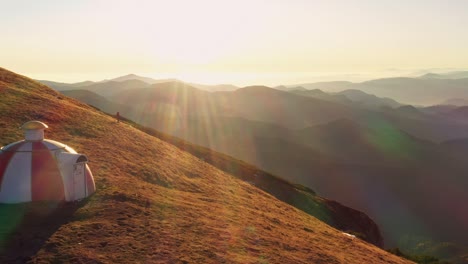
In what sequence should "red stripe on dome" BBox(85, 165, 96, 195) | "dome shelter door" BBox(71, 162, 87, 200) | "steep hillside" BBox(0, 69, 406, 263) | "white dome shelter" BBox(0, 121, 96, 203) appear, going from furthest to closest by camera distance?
"red stripe on dome" BBox(85, 165, 96, 195), "dome shelter door" BBox(71, 162, 87, 200), "white dome shelter" BBox(0, 121, 96, 203), "steep hillside" BBox(0, 69, 406, 263)

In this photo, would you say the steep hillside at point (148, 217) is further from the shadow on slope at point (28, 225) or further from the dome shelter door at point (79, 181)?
the dome shelter door at point (79, 181)

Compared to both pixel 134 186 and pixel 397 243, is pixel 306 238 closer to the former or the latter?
pixel 134 186

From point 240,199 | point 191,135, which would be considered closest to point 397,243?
point 240,199

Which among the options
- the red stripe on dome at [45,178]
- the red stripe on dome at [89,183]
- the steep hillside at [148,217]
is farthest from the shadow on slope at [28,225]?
the red stripe on dome at [89,183]

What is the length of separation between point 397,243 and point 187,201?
8122cm

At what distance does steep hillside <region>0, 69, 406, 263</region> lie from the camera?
51.9ft

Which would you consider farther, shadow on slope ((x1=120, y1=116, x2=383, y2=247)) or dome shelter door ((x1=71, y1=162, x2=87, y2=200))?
shadow on slope ((x1=120, y1=116, x2=383, y2=247))

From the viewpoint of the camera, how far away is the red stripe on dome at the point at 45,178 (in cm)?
1914

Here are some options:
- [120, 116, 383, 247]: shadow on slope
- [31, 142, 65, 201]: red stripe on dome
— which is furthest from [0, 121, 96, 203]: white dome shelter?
[120, 116, 383, 247]: shadow on slope

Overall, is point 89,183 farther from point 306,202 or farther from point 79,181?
point 306,202

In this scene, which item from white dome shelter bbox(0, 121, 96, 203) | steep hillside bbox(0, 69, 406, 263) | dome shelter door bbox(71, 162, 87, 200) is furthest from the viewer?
dome shelter door bbox(71, 162, 87, 200)

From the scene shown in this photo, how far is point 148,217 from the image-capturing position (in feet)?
65.5

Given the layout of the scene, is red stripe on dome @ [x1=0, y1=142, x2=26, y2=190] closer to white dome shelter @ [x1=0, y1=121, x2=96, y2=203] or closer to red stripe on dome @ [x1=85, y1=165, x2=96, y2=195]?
white dome shelter @ [x1=0, y1=121, x2=96, y2=203]

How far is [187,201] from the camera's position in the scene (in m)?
25.4
